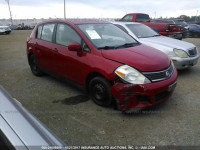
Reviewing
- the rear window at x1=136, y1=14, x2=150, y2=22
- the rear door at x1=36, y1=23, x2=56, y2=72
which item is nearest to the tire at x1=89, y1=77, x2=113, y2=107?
the rear door at x1=36, y1=23, x2=56, y2=72

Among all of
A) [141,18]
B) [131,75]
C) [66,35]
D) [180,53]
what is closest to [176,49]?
[180,53]

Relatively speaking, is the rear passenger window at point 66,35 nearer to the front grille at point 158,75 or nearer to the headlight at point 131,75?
the headlight at point 131,75

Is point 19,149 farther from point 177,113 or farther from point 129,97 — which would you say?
point 177,113

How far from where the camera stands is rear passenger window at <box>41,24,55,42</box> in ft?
14.3

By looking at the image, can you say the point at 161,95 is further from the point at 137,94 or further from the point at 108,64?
the point at 108,64

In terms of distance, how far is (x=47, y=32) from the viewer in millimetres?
4543

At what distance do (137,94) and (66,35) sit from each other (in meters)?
2.03

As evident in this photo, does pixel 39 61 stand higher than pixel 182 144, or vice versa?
pixel 39 61

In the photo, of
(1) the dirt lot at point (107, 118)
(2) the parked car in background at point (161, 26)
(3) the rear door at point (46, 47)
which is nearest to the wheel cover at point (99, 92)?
(1) the dirt lot at point (107, 118)

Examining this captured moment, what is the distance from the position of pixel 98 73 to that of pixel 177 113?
1589 mm

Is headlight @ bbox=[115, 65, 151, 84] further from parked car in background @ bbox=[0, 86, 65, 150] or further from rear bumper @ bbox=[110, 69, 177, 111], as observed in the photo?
parked car in background @ bbox=[0, 86, 65, 150]

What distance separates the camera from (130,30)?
6.09 m

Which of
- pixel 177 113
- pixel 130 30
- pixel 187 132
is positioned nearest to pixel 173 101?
pixel 177 113

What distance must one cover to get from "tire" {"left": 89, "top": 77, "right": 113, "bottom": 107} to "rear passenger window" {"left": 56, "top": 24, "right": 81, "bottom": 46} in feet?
3.00
